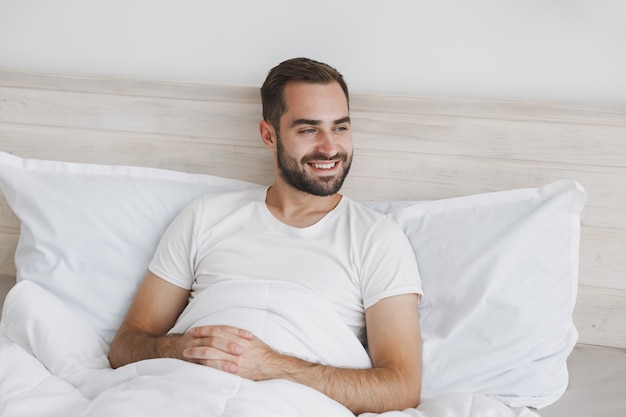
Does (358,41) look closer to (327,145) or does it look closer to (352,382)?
(327,145)

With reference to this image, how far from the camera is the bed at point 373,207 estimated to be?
1375 mm

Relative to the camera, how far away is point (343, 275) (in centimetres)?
155

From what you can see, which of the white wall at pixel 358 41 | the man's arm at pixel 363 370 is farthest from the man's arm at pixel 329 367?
the white wall at pixel 358 41

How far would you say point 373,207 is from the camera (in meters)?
1.75

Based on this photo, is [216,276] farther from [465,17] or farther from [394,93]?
[465,17]

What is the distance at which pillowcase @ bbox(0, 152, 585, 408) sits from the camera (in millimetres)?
1511

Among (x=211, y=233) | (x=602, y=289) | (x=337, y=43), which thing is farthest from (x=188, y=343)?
(x=602, y=289)

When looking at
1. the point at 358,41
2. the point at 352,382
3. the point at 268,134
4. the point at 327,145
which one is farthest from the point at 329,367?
the point at 358,41

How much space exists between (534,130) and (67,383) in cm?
112

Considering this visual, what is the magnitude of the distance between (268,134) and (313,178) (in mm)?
177

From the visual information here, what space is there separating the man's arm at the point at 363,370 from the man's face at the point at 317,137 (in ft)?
1.12

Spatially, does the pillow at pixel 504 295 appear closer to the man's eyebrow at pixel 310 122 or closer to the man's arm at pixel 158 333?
the man's eyebrow at pixel 310 122

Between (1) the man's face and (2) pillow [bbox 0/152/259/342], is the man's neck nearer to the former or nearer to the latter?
(1) the man's face

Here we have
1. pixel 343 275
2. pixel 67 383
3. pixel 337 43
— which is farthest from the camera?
pixel 337 43
